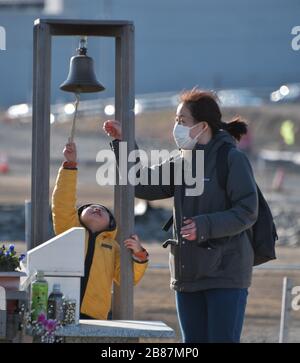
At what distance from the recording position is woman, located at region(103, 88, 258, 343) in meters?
5.58

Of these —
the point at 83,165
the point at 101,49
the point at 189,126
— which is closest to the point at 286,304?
the point at 189,126

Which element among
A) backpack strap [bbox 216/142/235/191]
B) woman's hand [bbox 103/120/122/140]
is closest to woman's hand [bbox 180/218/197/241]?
backpack strap [bbox 216/142/235/191]

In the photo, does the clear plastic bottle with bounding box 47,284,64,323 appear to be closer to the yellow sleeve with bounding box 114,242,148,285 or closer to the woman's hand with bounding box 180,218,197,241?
the yellow sleeve with bounding box 114,242,148,285

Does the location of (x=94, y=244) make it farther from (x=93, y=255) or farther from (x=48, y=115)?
(x=48, y=115)

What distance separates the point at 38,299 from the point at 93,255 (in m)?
0.66

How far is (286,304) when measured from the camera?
8.80 m

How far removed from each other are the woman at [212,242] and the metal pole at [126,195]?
15.1 inches

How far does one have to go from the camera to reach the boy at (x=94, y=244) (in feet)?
20.0

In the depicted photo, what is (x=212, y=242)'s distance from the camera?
566 cm

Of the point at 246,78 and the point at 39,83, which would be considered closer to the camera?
the point at 39,83
